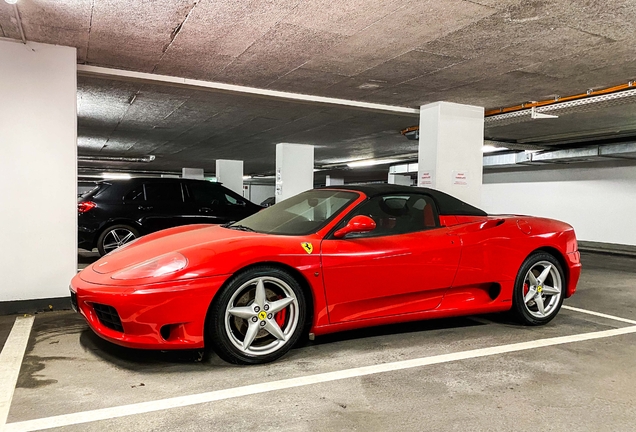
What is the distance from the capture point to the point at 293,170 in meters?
13.1

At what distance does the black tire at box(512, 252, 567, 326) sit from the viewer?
4.21 m

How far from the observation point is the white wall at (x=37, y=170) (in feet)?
15.1

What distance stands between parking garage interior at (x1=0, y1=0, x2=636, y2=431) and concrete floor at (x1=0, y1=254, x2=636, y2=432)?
0.02m

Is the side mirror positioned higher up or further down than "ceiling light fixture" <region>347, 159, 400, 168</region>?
further down

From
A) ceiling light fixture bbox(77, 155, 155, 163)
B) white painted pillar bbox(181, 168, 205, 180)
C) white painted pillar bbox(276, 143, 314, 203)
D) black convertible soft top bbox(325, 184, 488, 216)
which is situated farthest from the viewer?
white painted pillar bbox(181, 168, 205, 180)

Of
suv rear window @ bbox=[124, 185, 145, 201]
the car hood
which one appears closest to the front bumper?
the car hood

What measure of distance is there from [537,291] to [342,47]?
3053mm

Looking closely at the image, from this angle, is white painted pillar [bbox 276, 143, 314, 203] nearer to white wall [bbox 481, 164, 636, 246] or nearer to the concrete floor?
white wall [bbox 481, 164, 636, 246]

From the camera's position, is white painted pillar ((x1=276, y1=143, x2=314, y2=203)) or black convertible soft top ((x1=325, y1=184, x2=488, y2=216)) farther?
white painted pillar ((x1=276, y1=143, x2=314, y2=203))

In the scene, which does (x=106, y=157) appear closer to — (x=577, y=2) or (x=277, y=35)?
(x=277, y=35)

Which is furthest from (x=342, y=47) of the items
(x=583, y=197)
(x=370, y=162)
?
(x=370, y=162)

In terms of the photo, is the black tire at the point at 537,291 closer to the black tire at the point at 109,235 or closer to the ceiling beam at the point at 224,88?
the ceiling beam at the point at 224,88

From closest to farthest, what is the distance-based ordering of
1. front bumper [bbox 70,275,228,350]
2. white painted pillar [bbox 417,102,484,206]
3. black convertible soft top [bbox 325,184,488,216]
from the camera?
A: 1. front bumper [bbox 70,275,228,350]
2. black convertible soft top [bbox 325,184,488,216]
3. white painted pillar [bbox 417,102,484,206]

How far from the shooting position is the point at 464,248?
394 cm
